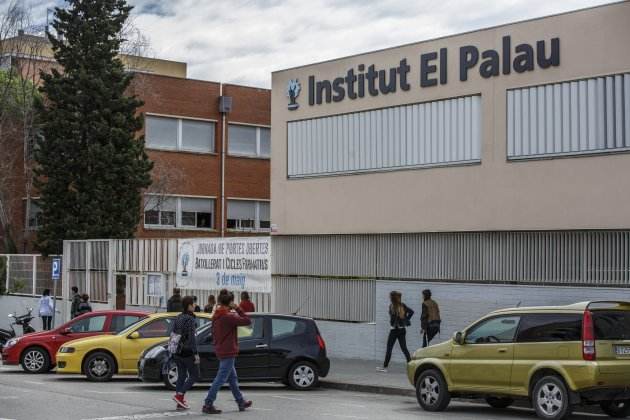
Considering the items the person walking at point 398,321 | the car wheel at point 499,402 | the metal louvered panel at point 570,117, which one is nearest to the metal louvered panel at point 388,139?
the metal louvered panel at point 570,117

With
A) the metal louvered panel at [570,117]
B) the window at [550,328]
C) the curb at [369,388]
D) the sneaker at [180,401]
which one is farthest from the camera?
the metal louvered panel at [570,117]

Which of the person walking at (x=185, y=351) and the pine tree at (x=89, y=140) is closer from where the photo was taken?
the person walking at (x=185, y=351)

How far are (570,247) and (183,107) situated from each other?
90.7 ft

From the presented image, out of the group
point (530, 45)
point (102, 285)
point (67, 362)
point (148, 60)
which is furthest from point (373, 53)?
point (148, 60)

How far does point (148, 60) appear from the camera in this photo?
4838 centimetres

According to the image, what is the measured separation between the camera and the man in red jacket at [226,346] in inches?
598

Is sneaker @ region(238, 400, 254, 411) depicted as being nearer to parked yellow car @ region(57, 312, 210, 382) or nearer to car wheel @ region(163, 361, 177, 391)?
car wheel @ region(163, 361, 177, 391)

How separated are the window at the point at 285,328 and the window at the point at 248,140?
2830 cm

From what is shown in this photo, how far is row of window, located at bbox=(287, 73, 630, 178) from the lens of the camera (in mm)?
20594

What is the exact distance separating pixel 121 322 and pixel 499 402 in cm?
929

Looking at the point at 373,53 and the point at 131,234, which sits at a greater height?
the point at 373,53

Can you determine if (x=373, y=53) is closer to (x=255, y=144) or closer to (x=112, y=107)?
(x=112, y=107)

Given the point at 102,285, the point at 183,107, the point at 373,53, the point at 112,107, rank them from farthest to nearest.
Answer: the point at 183,107 < the point at 112,107 < the point at 102,285 < the point at 373,53

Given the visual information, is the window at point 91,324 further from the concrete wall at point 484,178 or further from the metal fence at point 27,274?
the metal fence at point 27,274
